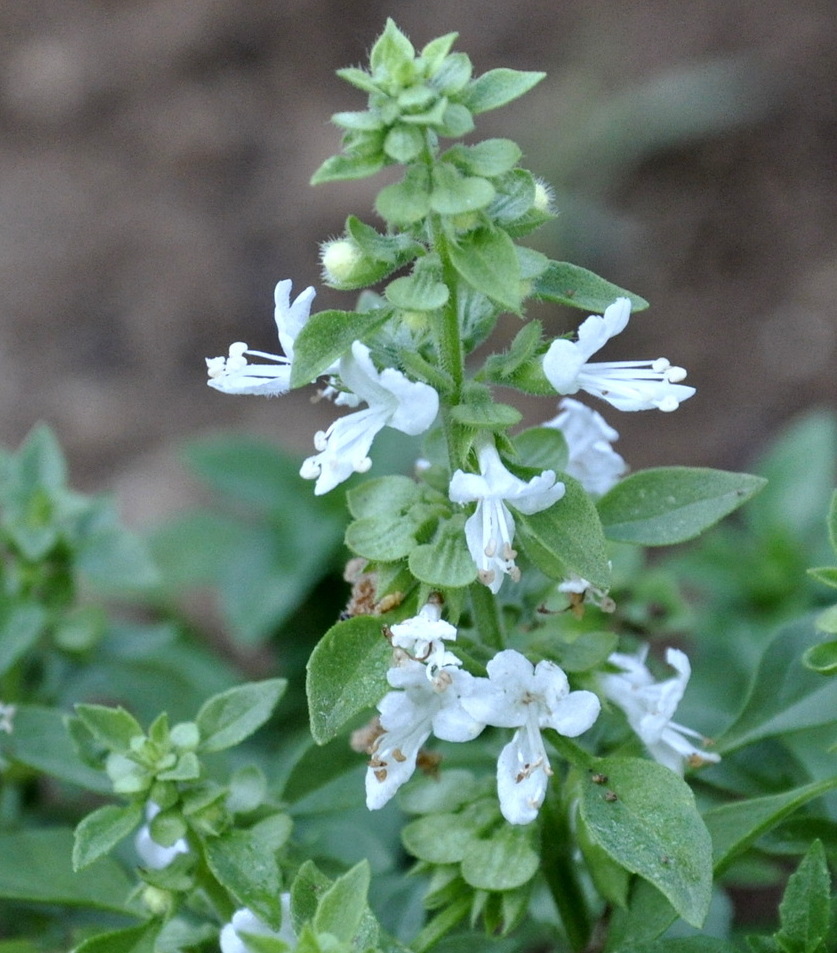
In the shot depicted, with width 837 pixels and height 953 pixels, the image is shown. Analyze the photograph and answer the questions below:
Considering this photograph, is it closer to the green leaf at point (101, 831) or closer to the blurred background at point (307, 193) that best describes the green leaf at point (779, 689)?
the green leaf at point (101, 831)

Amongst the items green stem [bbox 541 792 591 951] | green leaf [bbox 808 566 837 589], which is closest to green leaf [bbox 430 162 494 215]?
green leaf [bbox 808 566 837 589]

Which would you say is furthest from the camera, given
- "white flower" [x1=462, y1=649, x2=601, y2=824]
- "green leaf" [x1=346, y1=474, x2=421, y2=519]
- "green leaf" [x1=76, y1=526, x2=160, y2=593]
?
"green leaf" [x1=76, y1=526, x2=160, y2=593]

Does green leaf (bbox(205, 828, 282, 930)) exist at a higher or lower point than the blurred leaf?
higher

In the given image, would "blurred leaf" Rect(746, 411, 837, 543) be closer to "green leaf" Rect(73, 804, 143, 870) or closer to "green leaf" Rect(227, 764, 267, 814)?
"green leaf" Rect(227, 764, 267, 814)

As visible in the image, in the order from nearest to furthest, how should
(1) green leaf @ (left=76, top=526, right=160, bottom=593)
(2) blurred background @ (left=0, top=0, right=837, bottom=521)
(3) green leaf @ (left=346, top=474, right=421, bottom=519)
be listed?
(3) green leaf @ (left=346, top=474, right=421, bottom=519)
(1) green leaf @ (left=76, top=526, right=160, bottom=593)
(2) blurred background @ (left=0, top=0, right=837, bottom=521)

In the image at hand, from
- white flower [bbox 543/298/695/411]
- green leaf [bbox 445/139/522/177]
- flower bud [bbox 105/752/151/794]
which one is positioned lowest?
flower bud [bbox 105/752/151/794]
